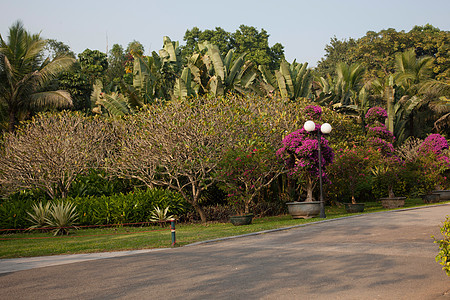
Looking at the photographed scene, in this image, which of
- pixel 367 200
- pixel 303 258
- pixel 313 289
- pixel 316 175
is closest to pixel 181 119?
pixel 316 175

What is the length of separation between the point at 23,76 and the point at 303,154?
19.6m

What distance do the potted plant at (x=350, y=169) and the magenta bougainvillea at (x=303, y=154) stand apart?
1.72m

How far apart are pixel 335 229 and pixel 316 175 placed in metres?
6.15

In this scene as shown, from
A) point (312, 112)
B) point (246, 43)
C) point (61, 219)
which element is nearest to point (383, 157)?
point (312, 112)

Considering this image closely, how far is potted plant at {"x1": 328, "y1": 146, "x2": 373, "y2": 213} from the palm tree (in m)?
17.2

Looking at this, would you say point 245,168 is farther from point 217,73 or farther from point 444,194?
point 444,194

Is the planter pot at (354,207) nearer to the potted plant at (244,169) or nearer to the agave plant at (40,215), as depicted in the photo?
the potted plant at (244,169)

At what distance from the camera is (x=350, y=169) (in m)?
21.0

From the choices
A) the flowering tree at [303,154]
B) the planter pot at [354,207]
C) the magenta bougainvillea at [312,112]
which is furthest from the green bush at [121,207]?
the magenta bougainvillea at [312,112]

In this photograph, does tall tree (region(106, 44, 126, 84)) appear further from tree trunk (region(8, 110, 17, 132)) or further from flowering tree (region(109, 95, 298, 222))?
flowering tree (region(109, 95, 298, 222))

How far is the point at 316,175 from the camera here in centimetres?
1953

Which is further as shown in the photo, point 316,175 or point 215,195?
point 215,195

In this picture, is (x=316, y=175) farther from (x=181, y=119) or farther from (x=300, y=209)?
(x=181, y=119)

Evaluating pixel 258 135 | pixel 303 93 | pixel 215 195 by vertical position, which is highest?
pixel 303 93
